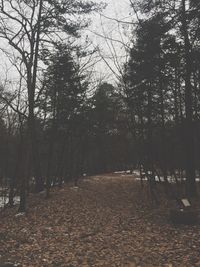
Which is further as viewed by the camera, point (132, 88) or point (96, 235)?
point (132, 88)

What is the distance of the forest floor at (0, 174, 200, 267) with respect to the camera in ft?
30.8

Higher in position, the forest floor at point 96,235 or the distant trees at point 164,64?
the distant trees at point 164,64

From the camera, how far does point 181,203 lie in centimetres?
1424

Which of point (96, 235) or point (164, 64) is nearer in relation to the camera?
point (96, 235)

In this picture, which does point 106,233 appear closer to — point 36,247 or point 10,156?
point 36,247

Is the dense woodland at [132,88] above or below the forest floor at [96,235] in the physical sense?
above

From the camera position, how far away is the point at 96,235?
1212 centimetres

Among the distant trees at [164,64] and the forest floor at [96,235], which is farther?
the distant trees at [164,64]

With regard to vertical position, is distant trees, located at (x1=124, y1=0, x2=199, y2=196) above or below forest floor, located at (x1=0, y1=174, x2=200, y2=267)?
above

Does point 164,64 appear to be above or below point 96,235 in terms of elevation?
above

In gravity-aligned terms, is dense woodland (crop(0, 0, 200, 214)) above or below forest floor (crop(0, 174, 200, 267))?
above

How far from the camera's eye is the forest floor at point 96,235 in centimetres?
940

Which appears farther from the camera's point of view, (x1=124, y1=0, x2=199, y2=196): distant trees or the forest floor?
(x1=124, y1=0, x2=199, y2=196): distant trees

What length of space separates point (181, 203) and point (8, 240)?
6.23 metres
